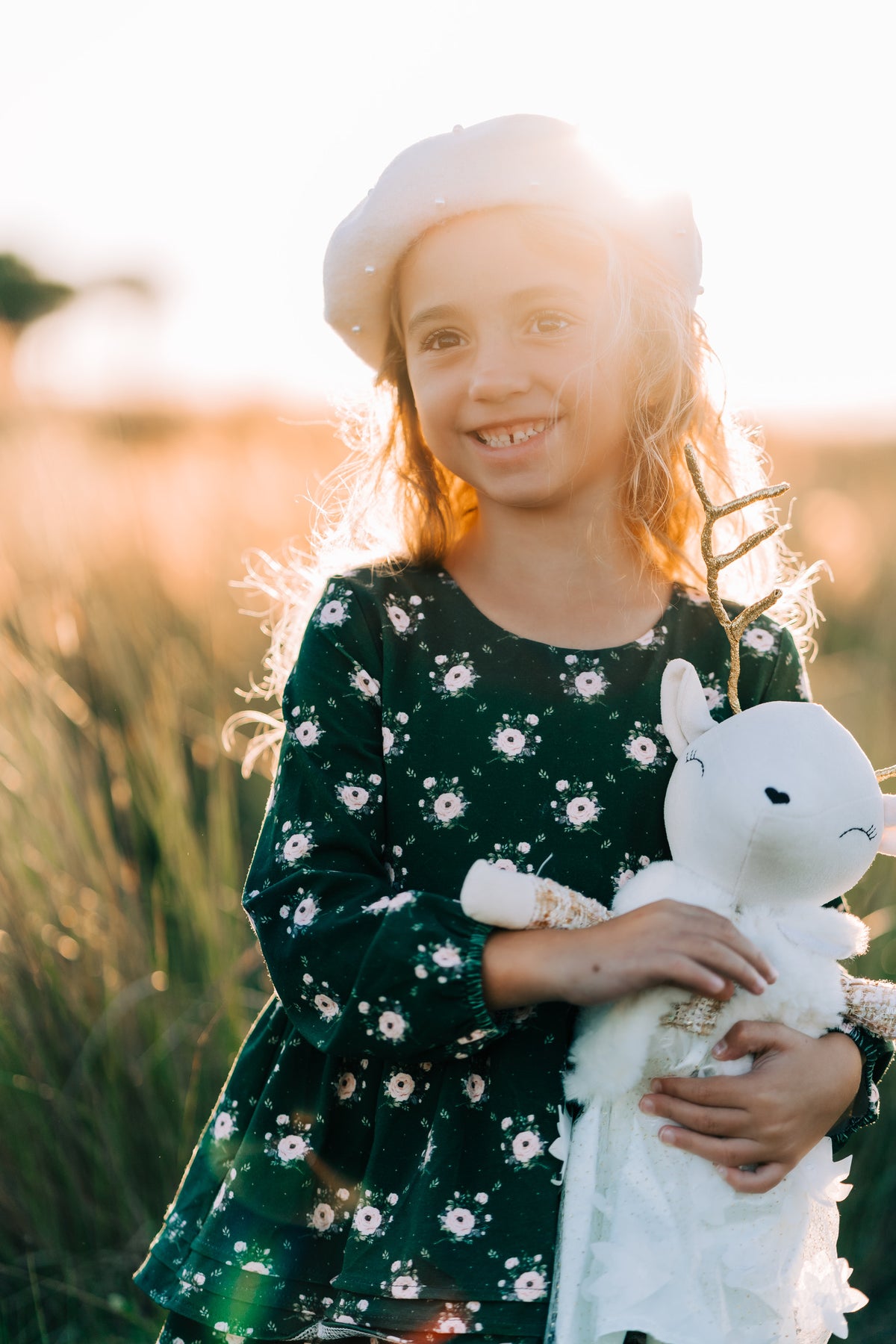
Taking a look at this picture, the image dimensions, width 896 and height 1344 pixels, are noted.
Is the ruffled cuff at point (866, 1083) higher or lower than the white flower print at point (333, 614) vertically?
lower

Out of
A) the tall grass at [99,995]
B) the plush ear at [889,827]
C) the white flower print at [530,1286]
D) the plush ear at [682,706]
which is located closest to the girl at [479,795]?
the white flower print at [530,1286]

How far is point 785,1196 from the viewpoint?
4.18ft

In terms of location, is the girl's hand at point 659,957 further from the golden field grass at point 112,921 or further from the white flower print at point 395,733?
the golden field grass at point 112,921

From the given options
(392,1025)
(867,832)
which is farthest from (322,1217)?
(867,832)

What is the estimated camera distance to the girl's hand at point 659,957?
1145mm

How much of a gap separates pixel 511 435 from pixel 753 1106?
2.86 ft

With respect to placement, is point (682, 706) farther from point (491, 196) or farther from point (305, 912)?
point (491, 196)

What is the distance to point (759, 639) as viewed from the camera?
5.41 ft

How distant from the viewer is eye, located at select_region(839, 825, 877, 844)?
4.01 feet

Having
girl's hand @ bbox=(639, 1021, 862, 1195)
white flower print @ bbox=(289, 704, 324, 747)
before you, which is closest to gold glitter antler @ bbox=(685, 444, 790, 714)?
girl's hand @ bbox=(639, 1021, 862, 1195)

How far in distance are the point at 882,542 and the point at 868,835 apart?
14.2 ft

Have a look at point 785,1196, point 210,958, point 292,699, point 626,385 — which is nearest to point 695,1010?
point 785,1196

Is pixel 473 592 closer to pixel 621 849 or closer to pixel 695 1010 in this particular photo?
pixel 621 849

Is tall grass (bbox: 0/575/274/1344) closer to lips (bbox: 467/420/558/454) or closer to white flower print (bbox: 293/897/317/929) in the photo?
white flower print (bbox: 293/897/317/929)
